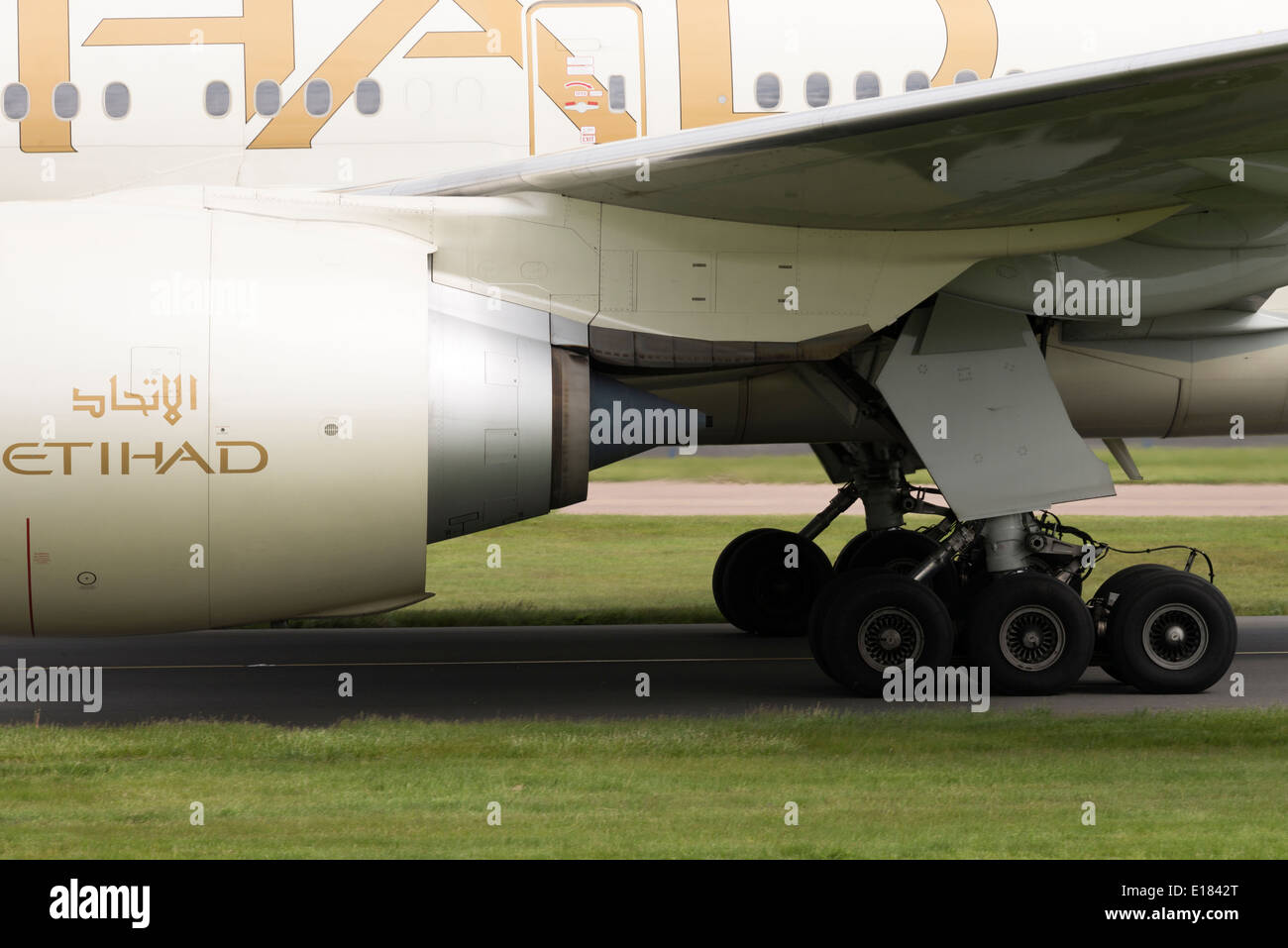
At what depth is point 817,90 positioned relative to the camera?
10.6m

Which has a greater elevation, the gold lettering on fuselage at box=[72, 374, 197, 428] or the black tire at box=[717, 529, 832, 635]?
the gold lettering on fuselage at box=[72, 374, 197, 428]

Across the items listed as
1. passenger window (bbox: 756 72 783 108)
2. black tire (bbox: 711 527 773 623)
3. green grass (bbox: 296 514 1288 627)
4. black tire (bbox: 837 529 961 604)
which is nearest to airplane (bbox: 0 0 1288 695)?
passenger window (bbox: 756 72 783 108)

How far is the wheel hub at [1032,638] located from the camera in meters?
9.98

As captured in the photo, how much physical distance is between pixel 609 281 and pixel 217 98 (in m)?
3.16

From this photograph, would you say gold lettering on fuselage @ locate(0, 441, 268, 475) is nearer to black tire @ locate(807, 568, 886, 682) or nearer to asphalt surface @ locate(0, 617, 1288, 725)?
asphalt surface @ locate(0, 617, 1288, 725)

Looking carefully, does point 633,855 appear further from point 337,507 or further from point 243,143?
point 243,143

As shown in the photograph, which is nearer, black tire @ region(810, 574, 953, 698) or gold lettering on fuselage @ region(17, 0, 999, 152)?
black tire @ region(810, 574, 953, 698)

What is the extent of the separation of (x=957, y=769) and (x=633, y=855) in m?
2.32

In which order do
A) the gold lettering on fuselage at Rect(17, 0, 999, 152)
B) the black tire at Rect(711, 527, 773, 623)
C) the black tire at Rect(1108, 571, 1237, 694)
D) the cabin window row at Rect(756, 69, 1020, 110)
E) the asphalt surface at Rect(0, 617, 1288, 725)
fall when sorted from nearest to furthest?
the asphalt surface at Rect(0, 617, 1288, 725) → the black tire at Rect(1108, 571, 1237, 694) → the gold lettering on fuselage at Rect(17, 0, 999, 152) → the cabin window row at Rect(756, 69, 1020, 110) → the black tire at Rect(711, 527, 773, 623)

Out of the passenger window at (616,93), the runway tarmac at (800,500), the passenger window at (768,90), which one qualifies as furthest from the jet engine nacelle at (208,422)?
the runway tarmac at (800,500)

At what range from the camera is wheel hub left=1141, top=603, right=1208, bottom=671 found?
10156 mm

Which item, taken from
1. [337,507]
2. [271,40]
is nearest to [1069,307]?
[337,507]

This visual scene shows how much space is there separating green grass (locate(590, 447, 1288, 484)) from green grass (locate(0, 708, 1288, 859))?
1775cm

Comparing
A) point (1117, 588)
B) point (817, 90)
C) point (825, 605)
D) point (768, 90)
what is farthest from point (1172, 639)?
point (768, 90)
